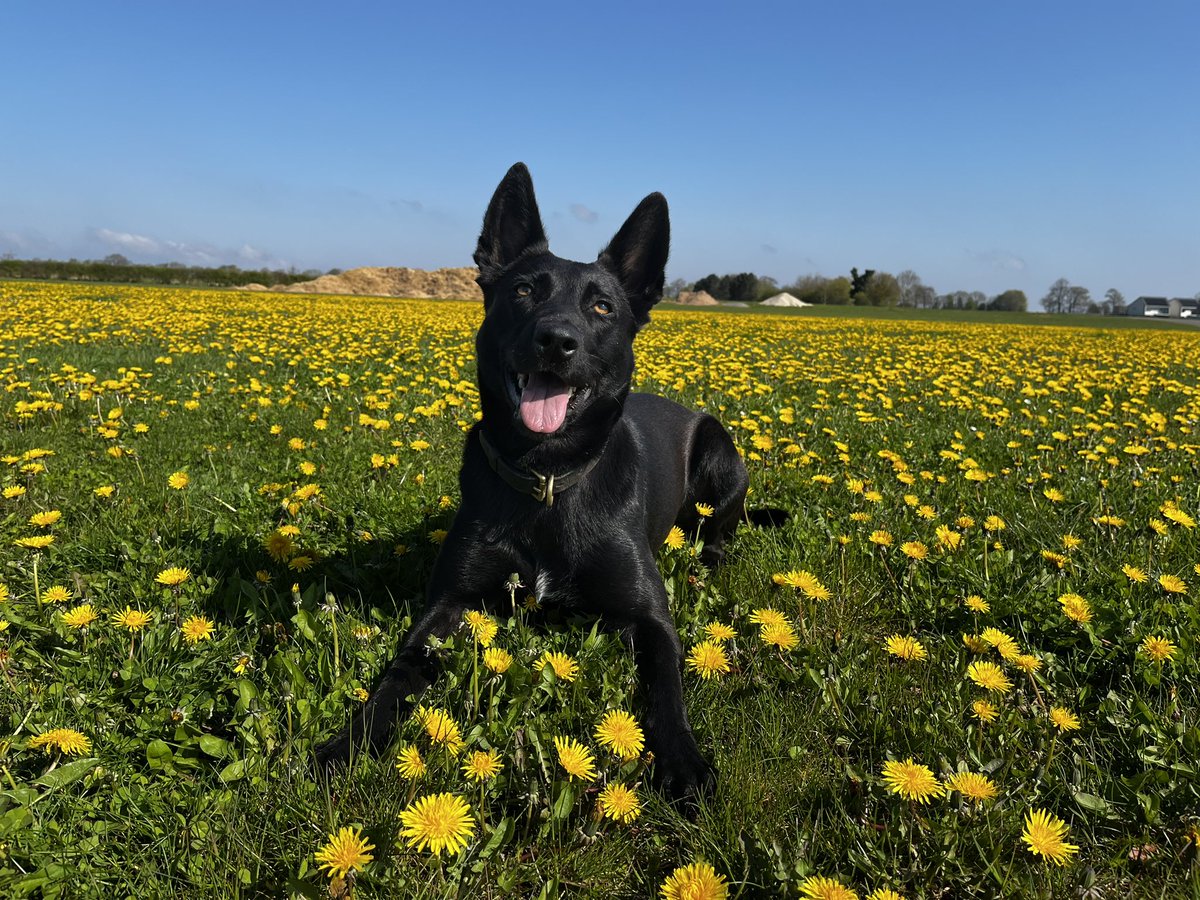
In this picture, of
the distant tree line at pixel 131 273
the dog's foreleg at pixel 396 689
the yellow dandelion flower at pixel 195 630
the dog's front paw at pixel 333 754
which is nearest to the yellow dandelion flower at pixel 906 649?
the dog's foreleg at pixel 396 689

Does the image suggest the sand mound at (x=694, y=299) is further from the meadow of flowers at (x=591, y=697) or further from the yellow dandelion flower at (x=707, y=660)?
the yellow dandelion flower at (x=707, y=660)

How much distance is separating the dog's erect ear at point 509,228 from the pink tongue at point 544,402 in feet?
2.89

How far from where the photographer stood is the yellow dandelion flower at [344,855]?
4.37 feet

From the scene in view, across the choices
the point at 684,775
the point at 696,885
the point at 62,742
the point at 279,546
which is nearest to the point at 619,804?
the point at 696,885

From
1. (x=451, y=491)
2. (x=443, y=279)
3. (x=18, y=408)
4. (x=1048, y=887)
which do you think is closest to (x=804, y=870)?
(x=1048, y=887)

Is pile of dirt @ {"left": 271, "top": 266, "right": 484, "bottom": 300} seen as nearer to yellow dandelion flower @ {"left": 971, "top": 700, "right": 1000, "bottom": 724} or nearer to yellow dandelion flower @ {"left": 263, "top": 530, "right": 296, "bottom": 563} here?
yellow dandelion flower @ {"left": 263, "top": 530, "right": 296, "bottom": 563}

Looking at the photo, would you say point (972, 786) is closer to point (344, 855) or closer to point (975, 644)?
point (975, 644)

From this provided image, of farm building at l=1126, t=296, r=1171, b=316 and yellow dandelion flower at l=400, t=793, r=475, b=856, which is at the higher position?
farm building at l=1126, t=296, r=1171, b=316

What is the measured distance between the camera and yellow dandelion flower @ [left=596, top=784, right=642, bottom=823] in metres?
1.49

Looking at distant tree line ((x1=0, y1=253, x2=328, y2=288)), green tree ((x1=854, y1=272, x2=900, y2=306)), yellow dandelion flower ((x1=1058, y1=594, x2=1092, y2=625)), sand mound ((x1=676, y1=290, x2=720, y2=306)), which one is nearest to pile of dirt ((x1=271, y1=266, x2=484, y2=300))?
distant tree line ((x1=0, y1=253, x2=328, y2=288))

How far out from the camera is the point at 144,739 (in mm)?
1905

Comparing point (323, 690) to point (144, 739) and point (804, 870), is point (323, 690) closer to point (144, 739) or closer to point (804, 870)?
point (144, 739)

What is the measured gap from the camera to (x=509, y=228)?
3428mm

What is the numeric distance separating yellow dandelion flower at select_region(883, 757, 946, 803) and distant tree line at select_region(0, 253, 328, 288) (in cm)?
5295
